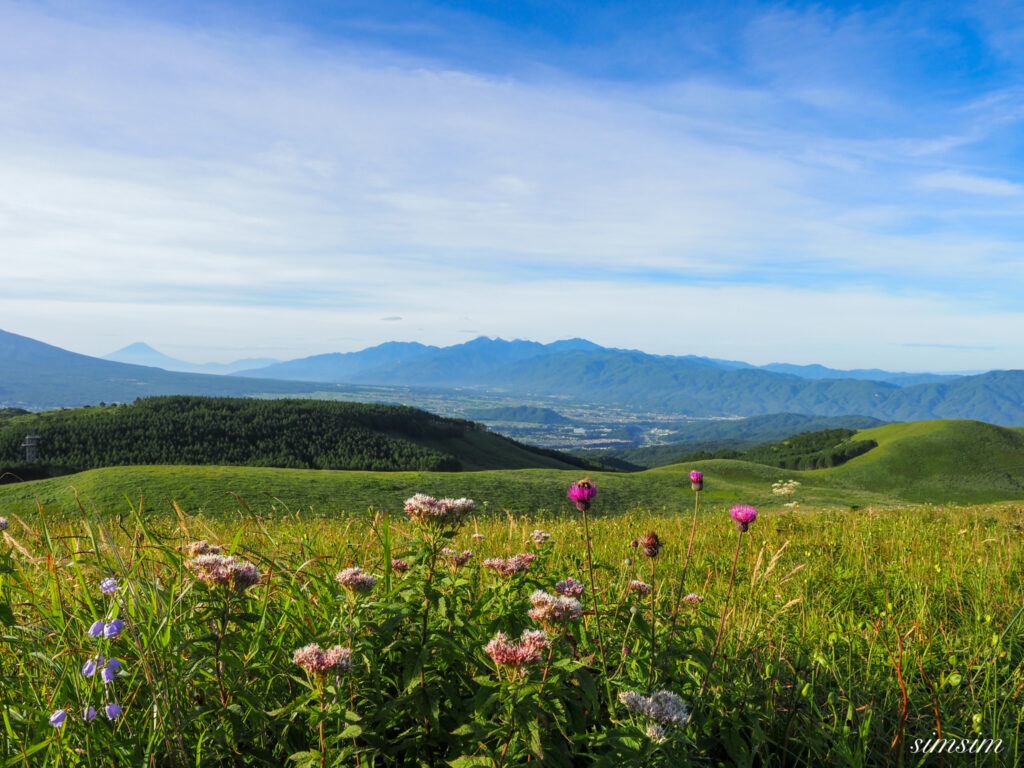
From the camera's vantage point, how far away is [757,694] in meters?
3.17

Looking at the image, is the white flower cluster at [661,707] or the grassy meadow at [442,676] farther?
the grassy meadow at [442,676]

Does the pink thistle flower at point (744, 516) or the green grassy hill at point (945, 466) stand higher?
the pink thistle flower at point (744, 516)

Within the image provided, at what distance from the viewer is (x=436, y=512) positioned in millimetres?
3053

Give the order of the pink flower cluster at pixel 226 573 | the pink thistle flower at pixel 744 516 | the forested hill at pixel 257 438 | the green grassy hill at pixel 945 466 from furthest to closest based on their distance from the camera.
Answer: the forested hill at pixel 257 438
the green grassy hill at pixel 945 466
the pink thistle flower at pixel 744 516
the pink flower cluster at pixel 226 573

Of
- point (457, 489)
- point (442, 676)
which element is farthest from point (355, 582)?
point (457, 489)

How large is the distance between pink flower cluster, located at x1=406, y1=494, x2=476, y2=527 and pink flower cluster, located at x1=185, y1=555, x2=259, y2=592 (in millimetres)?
844

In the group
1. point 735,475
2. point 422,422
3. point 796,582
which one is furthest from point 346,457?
point 796,582

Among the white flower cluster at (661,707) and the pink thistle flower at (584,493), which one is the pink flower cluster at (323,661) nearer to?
the white flower cluster at (661,707)

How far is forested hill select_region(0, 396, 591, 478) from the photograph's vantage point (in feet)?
267

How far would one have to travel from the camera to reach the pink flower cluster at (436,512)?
3055mm

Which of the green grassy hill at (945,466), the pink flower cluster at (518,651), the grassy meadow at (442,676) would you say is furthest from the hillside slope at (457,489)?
the pink flower cluster at (518,651)

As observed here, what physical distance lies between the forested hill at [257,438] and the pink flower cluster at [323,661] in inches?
3525

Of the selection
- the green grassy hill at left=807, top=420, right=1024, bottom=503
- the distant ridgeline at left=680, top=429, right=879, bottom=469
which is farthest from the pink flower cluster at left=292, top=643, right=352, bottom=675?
the distant ridgeline at left=680, top=429, right=879, bottom=469

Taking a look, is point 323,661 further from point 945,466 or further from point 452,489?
point 945,466
